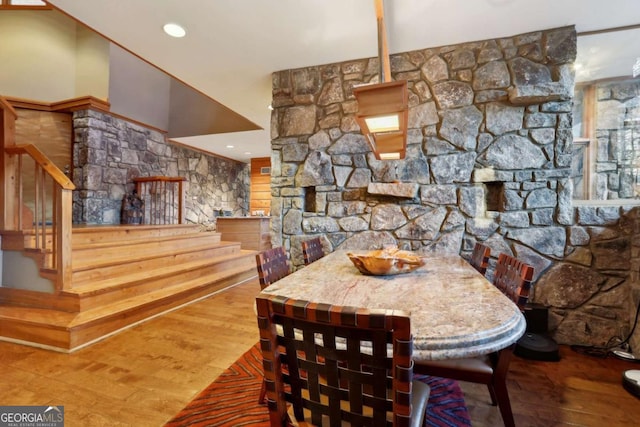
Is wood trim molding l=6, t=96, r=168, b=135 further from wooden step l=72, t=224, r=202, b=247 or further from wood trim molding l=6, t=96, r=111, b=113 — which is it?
wooden step l=72, t=224, r=202, b=247

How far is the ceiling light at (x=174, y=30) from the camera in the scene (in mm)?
2244

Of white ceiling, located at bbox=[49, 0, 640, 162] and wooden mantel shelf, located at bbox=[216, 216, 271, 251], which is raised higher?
white ceiling, located at bbox=[49, 0, 640, 162]

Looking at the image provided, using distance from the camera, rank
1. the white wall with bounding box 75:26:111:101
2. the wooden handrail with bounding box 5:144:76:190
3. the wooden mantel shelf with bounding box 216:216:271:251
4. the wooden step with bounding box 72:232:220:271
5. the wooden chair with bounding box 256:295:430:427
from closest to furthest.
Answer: the wooden chair with bounding box 256:295:430:427 → the wooden handrail with bounding box 5:144:76:190 → the wooden step with bounding box 72:232:220:271 → the white wall with bounding box 75:26:111:101 → the wooden mantel shelf with bounding box 216:216:271:251

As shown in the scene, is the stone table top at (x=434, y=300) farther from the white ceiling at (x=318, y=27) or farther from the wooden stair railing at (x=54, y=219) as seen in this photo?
the wooden stair railing at (x=54, y=219)

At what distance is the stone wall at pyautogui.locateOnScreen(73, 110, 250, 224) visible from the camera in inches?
190

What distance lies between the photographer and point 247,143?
6.54 metres

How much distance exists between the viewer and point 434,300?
1.13 m

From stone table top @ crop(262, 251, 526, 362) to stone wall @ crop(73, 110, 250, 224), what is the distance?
5.07 m

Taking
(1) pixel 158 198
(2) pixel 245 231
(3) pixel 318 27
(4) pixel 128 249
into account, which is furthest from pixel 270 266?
(1) pixel 158 198

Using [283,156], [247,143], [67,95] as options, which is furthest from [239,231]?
[67,95]

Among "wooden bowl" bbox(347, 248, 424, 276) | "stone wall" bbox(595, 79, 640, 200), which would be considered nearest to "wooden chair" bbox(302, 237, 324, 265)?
"wooden bowl" bbox(347, 248, 424, 276)

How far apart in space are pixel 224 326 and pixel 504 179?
2.82 meters

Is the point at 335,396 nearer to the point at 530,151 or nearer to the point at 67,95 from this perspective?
the point at 530,151

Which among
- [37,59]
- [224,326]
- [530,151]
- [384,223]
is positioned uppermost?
[37,59]
